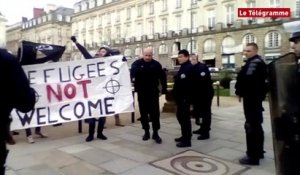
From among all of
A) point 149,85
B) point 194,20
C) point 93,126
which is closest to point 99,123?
point 93,126

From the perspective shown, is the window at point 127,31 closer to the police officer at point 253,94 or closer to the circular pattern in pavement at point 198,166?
the circular pattern in pavement at point 198,166

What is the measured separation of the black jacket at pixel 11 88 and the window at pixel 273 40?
139 feet

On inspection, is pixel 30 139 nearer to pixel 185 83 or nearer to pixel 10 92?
pixel 185 83

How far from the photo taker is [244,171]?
432cm

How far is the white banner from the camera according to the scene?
6148 mm

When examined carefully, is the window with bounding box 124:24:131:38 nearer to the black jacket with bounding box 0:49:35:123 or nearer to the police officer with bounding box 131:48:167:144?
the police officer with bounding box 131:48:167:144

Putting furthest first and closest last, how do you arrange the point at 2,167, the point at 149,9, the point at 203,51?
the point at 149,9 → the point at 203,51 → the point at 2,167

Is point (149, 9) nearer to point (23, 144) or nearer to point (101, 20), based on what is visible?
point (101, 20)

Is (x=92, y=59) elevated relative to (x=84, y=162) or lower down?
elevated

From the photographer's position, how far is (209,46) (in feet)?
159

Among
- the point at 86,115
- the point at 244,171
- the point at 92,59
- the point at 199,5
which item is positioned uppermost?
the point at 199,5

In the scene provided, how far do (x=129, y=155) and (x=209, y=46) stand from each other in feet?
148

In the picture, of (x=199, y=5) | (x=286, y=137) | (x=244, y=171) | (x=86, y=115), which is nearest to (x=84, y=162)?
(x=86, y=115)

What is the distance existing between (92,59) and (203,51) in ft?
143
